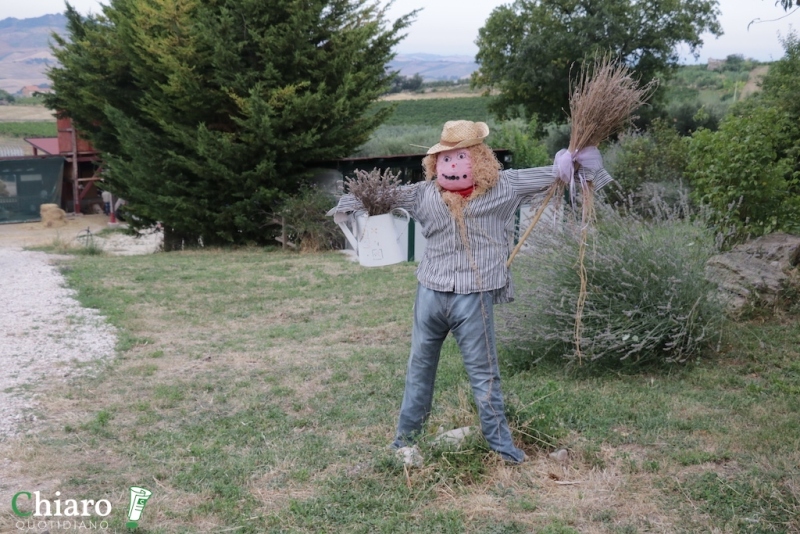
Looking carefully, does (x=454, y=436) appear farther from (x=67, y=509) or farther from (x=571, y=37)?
(x=571, y=37)

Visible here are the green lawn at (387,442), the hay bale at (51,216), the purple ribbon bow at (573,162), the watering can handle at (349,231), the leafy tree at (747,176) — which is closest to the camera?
the green lawn at (387,442)

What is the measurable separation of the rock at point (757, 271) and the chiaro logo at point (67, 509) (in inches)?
192

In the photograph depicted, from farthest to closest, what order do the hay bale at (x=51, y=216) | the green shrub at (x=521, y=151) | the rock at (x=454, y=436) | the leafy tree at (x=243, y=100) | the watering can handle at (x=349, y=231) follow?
the hay bale at (x=51, y=216) < the green shrub at (x=521, y=151) < the leafy tree at (x=243, y=100) < the watering can handle at (x=349, y=231) < the rock at (x=454, y=436)

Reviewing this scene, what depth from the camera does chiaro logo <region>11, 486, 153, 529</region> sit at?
157 inches

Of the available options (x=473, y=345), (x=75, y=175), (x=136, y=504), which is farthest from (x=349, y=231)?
(x=75, y=175)

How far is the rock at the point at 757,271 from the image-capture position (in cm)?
718

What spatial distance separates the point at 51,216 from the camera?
2647cm

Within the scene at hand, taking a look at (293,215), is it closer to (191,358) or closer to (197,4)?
(197,4)

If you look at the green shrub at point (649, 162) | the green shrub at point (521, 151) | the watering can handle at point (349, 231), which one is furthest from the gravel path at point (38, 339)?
the green shrub at point (521, 151)

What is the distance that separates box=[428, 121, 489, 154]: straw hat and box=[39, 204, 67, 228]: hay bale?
24725 millimetres

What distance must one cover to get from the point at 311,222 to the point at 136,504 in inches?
456

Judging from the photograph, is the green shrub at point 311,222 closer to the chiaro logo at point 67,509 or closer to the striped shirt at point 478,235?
the striped shirt at point 478,235

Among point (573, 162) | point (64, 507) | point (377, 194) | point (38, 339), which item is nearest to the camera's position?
point (64, 507)

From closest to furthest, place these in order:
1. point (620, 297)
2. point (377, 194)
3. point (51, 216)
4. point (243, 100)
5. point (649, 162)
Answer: point (377, 194)
point (620, 297)
point (243, 100)
point (649, 162)
point (51, 216)
